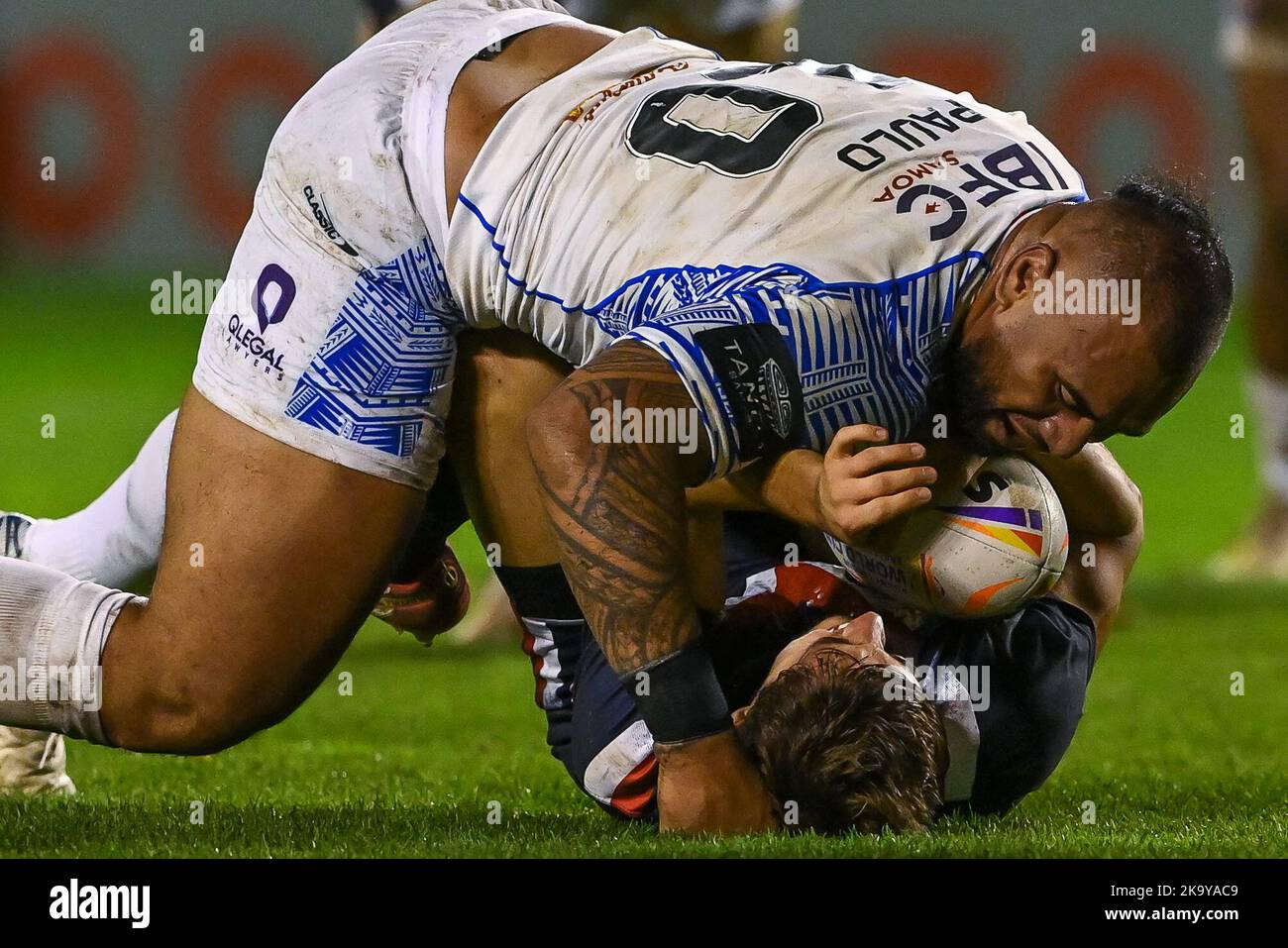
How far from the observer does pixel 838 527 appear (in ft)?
9.47

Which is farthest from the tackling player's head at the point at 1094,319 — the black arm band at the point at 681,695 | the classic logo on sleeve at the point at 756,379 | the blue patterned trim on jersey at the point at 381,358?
the blue patterned trim on jersey at the point at 381,358

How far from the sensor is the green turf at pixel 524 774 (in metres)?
3.14

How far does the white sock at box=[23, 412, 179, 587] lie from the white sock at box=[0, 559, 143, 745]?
465 millimetres

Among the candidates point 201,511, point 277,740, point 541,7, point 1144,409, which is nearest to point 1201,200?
point 1144,409

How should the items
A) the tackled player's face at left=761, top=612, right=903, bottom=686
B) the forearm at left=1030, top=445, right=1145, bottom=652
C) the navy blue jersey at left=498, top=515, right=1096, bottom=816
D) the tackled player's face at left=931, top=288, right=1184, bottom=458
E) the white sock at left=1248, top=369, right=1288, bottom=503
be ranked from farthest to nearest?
the white sock at left=1248, top=369, right=1288, bottom=503 < the forearm at left=1030, top=445, right=1145, bottom=652 < the navy blue jersey at left=498, top=515, right=1096, bottom=816 < the tackled player's face at left=761, top=612, right=903, bottom=686 < the tackled player's face at left=931, top=288, right=1184, bottom=458

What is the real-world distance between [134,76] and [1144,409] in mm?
13147

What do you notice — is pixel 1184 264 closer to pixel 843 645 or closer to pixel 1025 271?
pixel 1025 271

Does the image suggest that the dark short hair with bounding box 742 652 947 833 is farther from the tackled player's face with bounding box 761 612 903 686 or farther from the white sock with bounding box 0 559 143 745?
the white sock with bounding box 0 559 143 745

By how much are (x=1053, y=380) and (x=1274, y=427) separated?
502 cm

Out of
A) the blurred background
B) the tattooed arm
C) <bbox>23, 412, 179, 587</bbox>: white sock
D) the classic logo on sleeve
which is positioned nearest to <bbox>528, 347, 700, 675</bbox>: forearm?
the tattooed arm

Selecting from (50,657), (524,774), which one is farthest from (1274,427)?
(50,657)

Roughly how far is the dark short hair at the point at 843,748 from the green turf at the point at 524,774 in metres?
0.09

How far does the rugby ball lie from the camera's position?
10.5 ft

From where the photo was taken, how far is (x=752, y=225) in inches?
121
